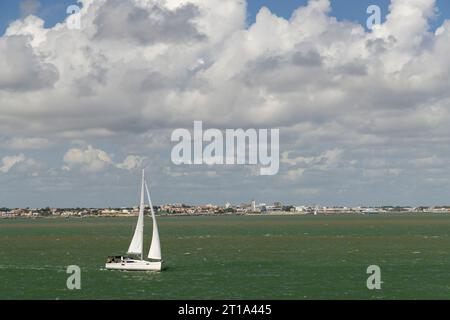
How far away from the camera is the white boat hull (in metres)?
103

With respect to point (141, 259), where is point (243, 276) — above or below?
below

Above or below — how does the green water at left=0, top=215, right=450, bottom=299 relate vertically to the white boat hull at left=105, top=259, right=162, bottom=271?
below

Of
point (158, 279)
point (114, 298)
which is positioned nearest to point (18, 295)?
point (114, 298)

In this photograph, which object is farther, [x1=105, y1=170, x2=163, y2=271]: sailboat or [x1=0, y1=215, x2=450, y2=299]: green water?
[x1=105, y1=170, x2=163, y2=271]: sailboat

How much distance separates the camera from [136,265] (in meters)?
104

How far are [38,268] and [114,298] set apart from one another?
3758 centimetres

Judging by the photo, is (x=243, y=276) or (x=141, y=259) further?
(x=141, y=259)

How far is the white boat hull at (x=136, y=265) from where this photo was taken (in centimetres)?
10288

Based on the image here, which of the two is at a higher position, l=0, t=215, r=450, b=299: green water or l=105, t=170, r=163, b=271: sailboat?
l=105, t=170, r=163, b=271: sailboat

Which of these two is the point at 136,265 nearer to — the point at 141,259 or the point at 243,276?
the point at 141,259

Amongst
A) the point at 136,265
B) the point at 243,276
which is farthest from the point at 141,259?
the point at 243,276

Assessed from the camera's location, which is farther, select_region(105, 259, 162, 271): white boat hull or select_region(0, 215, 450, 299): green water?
select_region(105, 259, 162, 271): white boat hull
